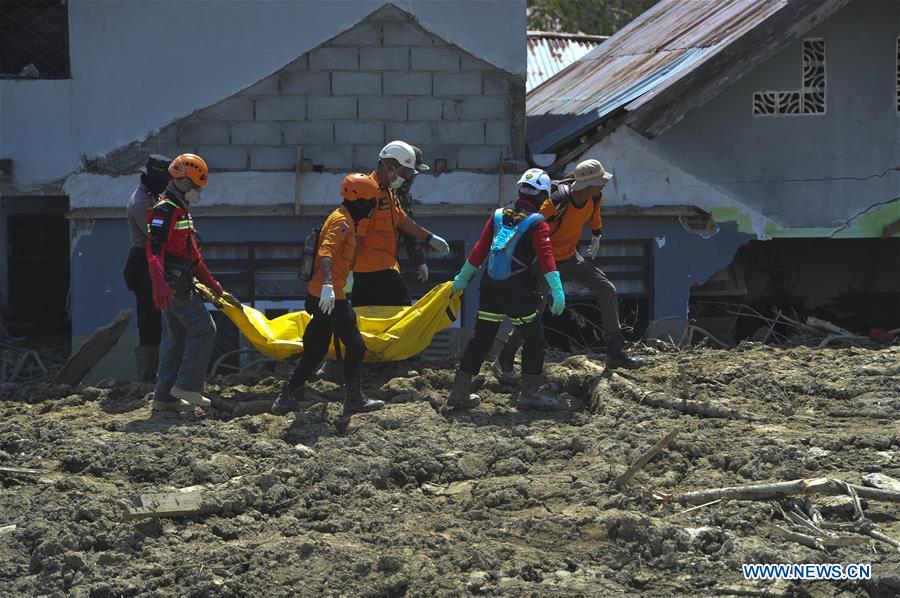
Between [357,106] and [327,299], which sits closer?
[327,299]

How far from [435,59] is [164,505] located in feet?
19.6

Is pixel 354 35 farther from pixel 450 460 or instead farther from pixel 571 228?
pixel 450 460

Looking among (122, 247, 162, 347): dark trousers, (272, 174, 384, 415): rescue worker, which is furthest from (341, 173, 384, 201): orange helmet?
(122, 247, 162, 347): dark trousers

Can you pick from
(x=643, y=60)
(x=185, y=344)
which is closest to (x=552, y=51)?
(x=643, y=60)

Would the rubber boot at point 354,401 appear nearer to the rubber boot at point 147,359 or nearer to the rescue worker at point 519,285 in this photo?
the rescue worker at point 519,285

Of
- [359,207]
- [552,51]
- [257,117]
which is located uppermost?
[552,51]

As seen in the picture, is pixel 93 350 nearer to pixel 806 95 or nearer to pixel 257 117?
pixel 257 117

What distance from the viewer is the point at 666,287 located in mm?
12727

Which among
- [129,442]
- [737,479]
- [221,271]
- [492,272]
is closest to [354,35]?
[221,271]

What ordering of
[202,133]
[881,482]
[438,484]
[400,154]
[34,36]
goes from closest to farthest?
[881,482] → [438,484] → [400,154] → [202,133] → [34,36]

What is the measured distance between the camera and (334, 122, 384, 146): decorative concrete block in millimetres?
12062

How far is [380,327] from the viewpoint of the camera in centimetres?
1012

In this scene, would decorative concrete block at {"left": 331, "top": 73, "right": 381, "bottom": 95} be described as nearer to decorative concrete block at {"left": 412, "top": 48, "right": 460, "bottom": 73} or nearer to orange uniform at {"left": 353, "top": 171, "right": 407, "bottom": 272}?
decorative concrete block at {"left": 412, "top": 48, "right": 460, "bottom": 73}

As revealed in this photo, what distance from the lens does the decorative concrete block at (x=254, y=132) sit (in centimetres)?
1198
